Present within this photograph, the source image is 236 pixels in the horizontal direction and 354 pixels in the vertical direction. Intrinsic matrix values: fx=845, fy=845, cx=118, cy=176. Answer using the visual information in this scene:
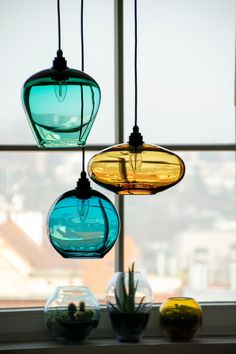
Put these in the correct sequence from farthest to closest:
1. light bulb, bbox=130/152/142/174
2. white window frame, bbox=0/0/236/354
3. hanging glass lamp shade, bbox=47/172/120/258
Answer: white window frame, bbox=0/0/236/354 < hanging glass lamp shade, bbox=47/172/120/258 < light bulb, bbox=130/152/142/174

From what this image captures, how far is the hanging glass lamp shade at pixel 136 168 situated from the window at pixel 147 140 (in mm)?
1400

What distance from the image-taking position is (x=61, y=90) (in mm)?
1964

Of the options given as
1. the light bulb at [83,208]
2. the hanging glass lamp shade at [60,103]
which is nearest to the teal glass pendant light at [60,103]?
the hanging glass lamp shade at [60,103]

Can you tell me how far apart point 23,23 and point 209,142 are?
0.93 metres

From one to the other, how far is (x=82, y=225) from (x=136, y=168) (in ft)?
0.74

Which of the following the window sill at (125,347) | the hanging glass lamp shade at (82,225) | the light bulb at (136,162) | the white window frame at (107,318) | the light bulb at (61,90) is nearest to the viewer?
the light bulb at (61,90)

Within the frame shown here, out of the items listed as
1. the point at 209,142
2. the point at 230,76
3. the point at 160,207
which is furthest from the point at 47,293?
the point at 230,76

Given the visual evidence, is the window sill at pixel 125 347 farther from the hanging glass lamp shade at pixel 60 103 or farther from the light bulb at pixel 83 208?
the hanging glass lamp shade at pixel 60 103

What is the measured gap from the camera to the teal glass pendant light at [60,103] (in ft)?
6.44

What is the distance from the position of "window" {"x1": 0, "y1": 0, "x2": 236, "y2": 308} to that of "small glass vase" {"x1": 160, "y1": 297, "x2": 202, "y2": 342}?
0.25 meters

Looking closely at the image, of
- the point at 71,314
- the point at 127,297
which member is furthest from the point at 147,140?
the point at 71,314

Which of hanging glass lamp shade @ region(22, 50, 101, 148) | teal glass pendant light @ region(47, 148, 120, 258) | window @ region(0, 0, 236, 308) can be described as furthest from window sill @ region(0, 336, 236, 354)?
hanging glass lamp shade @ region(22, 50, 101, 148)

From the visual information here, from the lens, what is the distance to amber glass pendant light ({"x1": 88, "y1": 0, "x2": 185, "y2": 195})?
81.6 inches

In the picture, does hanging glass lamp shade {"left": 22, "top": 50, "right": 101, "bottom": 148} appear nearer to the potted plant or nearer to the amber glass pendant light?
the amber glass pendant light
